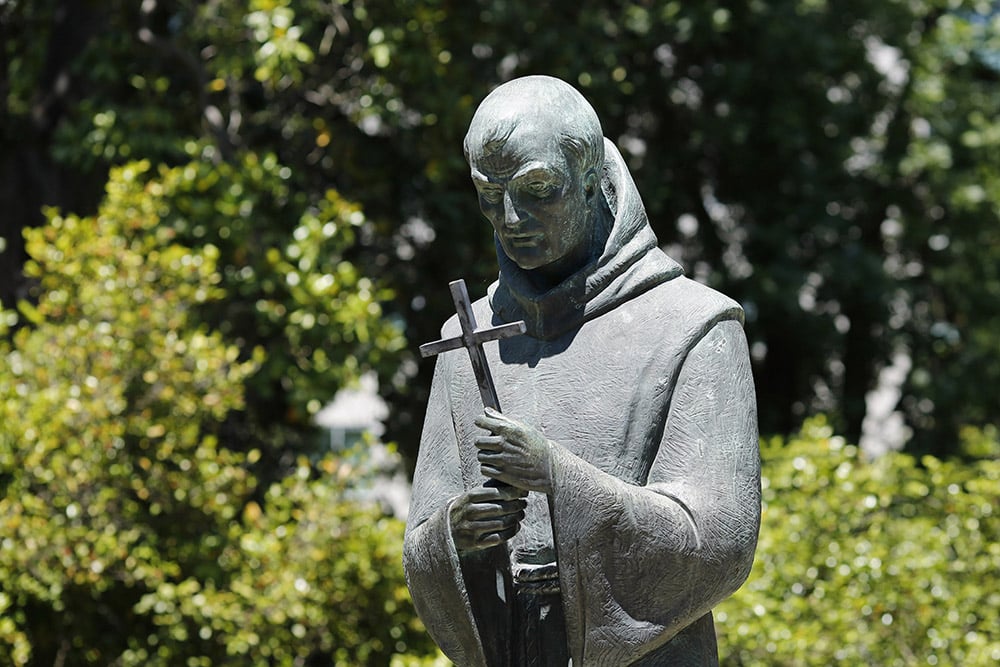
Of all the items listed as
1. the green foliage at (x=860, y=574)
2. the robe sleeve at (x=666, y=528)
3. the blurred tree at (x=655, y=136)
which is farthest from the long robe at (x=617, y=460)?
the blurred tree at (x=655, y=136)

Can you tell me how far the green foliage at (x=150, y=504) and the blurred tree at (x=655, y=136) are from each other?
62 centimetres

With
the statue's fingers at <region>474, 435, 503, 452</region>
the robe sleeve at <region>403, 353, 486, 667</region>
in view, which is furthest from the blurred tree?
the statue's fingers at <region>474, 435, 503, 452</region>

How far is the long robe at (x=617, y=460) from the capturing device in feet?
9.05

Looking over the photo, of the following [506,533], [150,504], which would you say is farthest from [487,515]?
[150,504]

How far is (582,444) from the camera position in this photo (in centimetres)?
289

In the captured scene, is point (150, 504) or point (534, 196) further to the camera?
point (150, 504)

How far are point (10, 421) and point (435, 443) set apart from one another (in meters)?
3.75

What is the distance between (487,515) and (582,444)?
25 centimetres

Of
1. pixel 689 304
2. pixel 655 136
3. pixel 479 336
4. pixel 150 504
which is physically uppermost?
pixel 479 336

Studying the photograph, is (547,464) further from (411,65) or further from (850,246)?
(850,246)

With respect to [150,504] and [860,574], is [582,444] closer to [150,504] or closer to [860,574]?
[860,574]

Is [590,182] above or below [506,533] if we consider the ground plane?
above

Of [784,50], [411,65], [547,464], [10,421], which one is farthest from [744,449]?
[784,50]

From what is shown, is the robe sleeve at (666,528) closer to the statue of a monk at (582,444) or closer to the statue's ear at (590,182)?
the statue of a monk at (582,444)
